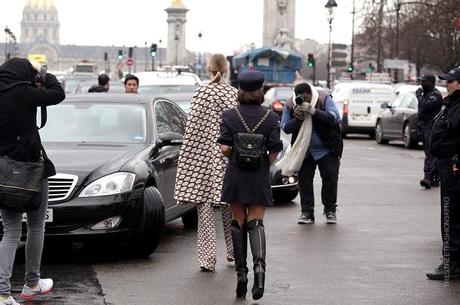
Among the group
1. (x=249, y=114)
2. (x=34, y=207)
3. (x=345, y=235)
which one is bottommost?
(x=345, y=235)

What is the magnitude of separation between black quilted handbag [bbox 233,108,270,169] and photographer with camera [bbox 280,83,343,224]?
14.0 feet

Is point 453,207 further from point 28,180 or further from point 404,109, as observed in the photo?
point 404,109

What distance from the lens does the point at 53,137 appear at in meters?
11.8

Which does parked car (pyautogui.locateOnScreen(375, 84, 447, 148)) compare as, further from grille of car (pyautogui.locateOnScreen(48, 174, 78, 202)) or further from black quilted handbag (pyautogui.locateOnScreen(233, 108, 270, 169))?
black quilted handbag (pyautogui.locateOnScreen(233, 108, 270, 169))

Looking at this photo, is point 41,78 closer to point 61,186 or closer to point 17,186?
point 17,186

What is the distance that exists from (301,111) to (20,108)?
210 inches

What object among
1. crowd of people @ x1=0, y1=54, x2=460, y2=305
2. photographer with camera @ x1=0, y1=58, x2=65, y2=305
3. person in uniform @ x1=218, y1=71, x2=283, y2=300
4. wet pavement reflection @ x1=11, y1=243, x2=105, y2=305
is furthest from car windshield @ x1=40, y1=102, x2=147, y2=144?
photographer with camera @ x1=0, y1=58, x2=65, y2=305

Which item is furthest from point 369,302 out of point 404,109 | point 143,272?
point 404,109

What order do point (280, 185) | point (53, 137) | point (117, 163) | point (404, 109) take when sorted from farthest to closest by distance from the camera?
1. point (404, 109)
2. point (280, 185)
3. point (53, 137)
4. point (117, 163)

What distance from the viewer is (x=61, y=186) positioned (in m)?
10.3

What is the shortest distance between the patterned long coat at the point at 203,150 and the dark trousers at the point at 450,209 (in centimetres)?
180

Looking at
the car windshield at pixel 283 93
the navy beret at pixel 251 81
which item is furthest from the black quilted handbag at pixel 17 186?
the car windshield at pixel 283 93

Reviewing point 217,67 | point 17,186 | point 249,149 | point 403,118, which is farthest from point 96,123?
point 403,118

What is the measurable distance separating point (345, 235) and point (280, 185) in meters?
3.42
